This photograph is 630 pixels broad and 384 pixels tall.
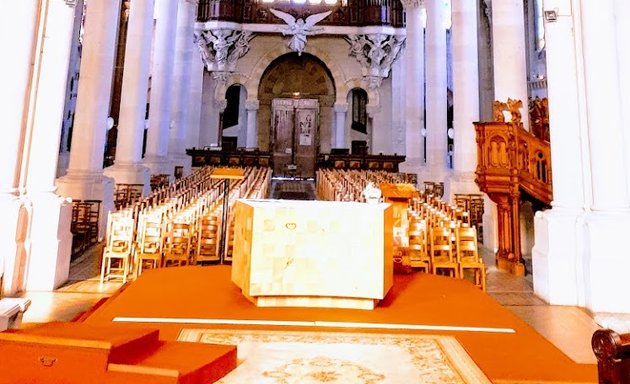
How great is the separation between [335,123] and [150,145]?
12578mm

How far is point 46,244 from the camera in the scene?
5.13 m

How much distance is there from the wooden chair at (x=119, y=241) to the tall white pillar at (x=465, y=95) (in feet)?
27.1

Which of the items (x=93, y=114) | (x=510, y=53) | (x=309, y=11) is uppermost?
(x=309, y=11)

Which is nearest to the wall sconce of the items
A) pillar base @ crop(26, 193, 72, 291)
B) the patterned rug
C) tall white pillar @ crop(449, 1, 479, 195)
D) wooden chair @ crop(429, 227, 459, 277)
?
wooden chair @ crop(429, 227, 459, 277)

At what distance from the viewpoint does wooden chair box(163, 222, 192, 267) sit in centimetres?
577

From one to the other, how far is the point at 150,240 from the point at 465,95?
29.4 feet

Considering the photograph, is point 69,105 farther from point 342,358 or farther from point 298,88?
Answer: point 342,358

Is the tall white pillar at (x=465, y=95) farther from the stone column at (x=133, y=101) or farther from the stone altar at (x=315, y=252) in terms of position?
the stone column at (x=133, y=101)

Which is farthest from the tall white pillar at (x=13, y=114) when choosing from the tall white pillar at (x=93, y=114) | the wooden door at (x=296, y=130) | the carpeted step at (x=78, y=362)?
the wooden door at (x=296, y=130)

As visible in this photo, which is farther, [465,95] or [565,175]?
[465,95]

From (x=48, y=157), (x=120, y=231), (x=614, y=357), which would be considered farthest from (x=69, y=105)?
(x=614, y=357)

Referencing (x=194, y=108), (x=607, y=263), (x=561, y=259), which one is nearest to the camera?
(x=607, y=263)

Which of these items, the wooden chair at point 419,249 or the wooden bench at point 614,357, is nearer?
the wooden bench at point 614,357

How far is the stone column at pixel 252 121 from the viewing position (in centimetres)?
2502
